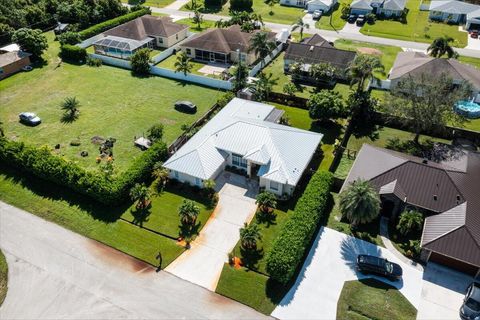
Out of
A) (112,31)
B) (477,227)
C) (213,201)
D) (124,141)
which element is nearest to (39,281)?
(213,201)

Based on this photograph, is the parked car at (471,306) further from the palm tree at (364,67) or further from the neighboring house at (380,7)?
the neighboring house at (380,7)

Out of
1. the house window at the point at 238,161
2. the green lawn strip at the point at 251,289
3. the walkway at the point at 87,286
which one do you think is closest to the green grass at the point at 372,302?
the green lawn strip at the point at 251,289

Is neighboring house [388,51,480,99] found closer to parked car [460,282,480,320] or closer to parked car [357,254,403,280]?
parked car [357,254,403,280]

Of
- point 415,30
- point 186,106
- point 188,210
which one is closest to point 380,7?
point 415,30

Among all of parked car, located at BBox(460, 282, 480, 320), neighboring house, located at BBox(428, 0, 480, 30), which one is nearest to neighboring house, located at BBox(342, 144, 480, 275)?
parked car, located at BBox(460, 282, 480, 320)

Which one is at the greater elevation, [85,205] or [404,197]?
[404,197]

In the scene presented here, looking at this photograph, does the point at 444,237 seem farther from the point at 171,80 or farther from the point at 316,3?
the point at 316,3
